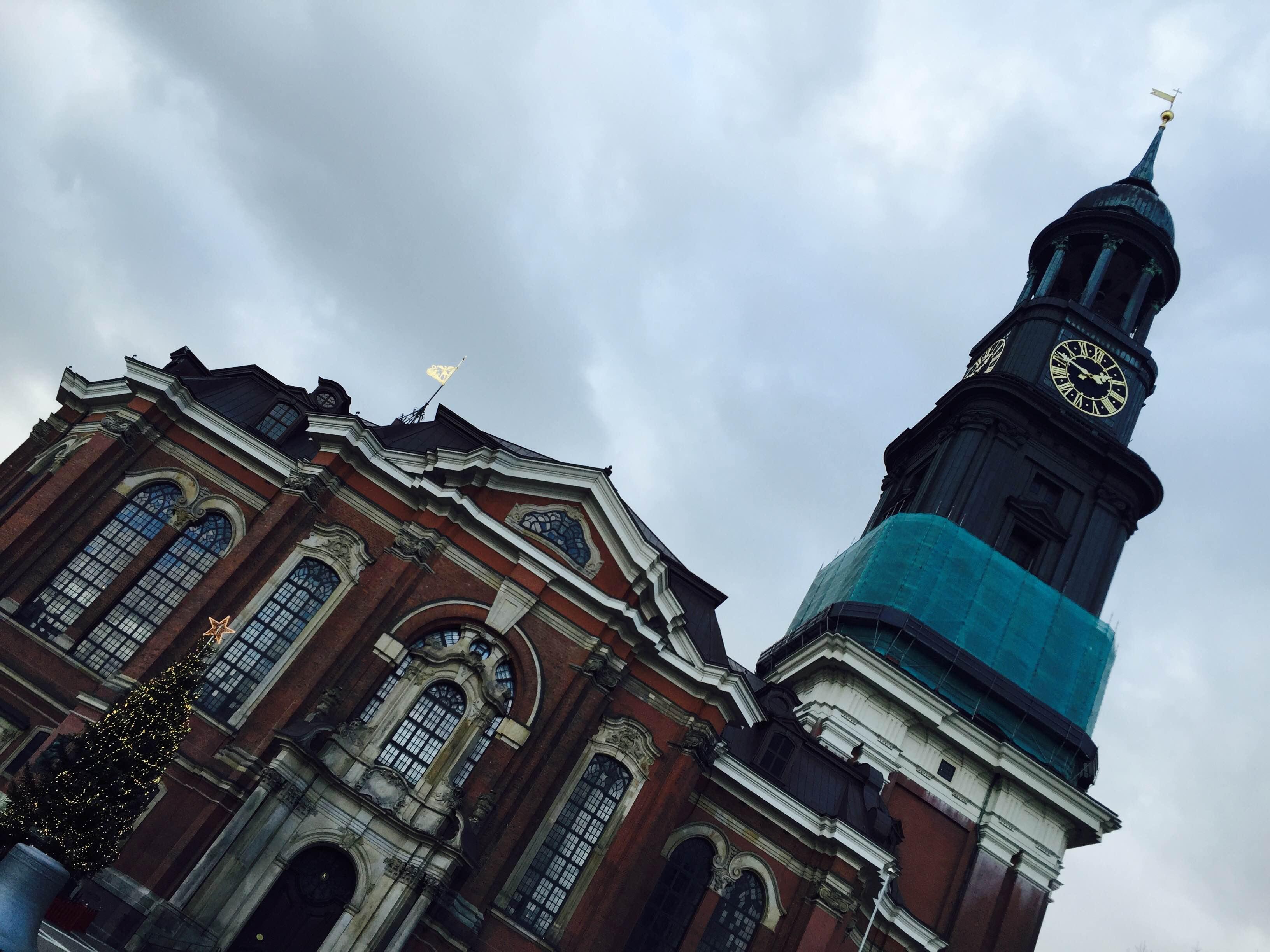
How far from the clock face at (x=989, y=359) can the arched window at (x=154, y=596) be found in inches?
1360

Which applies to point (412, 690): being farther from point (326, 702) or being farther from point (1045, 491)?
point (1045, 491)

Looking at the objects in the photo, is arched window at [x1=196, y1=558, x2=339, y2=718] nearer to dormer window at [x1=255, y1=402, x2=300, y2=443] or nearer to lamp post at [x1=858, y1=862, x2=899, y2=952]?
dormer window at [x1=255, y1=402, x2=300, y2=443]

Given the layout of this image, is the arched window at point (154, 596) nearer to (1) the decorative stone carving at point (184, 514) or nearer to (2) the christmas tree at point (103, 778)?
(1) the decorative stone carving at point (184, 514)

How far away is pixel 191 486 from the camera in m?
25.8

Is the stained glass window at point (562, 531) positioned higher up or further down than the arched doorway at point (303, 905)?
higher up

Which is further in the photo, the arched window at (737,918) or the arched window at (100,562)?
the arched window at (737,918)

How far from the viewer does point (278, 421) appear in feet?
92.7

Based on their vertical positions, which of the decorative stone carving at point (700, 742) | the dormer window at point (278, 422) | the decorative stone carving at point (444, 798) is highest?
the dormer window at point (278, 422)

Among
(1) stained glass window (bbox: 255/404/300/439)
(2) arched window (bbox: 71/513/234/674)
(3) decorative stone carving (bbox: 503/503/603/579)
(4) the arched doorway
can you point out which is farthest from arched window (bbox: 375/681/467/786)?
(1) stained glass window (bbox: 255/404/300/439)

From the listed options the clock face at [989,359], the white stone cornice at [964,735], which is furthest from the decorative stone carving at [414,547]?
the clock face at [989,359]

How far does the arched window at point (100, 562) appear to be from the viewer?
23.8 m

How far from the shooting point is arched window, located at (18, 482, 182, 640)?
23.8m

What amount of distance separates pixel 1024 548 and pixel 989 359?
11581 millimetres

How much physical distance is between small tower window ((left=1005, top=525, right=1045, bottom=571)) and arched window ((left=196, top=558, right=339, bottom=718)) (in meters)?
29.6
